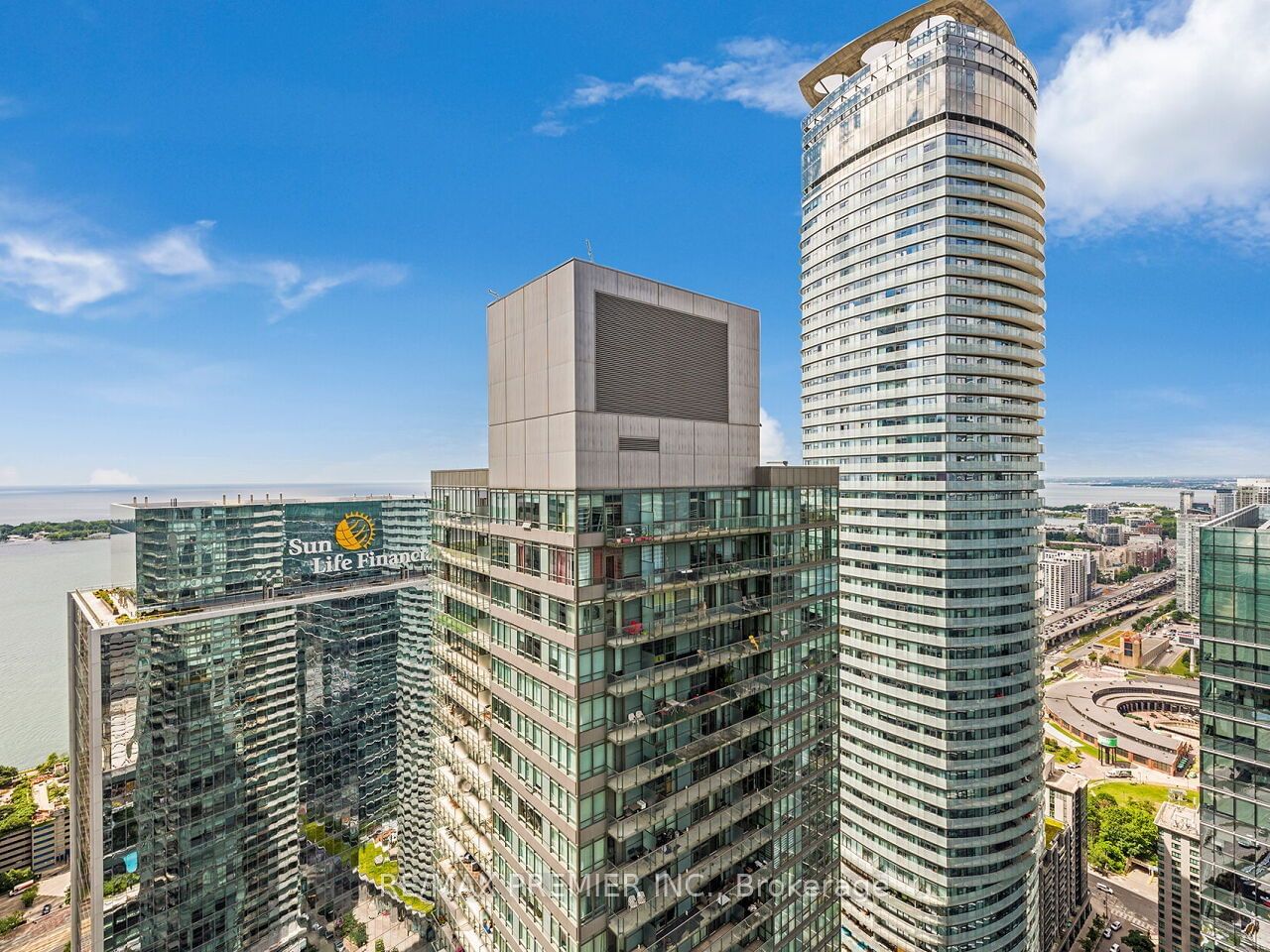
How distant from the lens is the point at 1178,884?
75.2m

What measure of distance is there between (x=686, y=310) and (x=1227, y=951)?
152ft

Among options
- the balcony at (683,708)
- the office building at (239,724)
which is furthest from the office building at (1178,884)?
the office building at (239,724)

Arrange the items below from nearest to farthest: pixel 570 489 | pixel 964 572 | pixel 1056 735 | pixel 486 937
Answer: pixel 570 489
pixel 486 937
pixel 964 572
pixel 1056 735

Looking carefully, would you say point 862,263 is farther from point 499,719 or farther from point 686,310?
point 499,719

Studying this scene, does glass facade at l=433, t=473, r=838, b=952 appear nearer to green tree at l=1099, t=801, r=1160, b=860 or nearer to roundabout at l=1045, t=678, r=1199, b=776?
green tree at l=1099, t=801, r=1160, b=860

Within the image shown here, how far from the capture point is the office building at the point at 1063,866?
77.7 metres

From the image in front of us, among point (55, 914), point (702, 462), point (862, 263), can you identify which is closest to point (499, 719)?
point (702, 462)

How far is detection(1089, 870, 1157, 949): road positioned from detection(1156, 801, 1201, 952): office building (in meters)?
9.34

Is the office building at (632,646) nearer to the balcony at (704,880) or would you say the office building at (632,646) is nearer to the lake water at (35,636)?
the balcony at (704,880)

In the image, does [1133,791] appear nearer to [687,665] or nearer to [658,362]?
[687,665]

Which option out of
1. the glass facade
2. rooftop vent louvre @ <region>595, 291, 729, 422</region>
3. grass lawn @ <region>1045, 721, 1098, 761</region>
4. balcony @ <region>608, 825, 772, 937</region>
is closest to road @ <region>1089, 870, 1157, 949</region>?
grass lawn @ <region>1045, 721, 1098, 761</region>

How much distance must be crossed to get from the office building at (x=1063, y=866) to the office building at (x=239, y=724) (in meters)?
88.1

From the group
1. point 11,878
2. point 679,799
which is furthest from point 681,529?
point 11,878

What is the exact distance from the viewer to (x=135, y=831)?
55.6m
